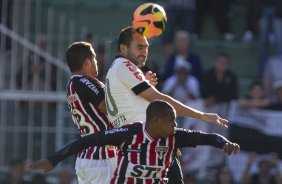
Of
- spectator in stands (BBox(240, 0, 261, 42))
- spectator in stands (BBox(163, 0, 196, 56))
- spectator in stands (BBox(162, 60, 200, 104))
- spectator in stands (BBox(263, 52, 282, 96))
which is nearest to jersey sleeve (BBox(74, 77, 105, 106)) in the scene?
spectator in stands (BBox(162, 60, 200, 104))

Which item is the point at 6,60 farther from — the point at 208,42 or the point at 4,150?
the point at 208,42

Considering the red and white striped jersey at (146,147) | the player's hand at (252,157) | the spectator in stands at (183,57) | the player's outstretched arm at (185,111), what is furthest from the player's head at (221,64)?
the red and white striped jersey at (146,147)

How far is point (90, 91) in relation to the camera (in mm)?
9625

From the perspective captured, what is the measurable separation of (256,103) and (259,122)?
303 millimetres

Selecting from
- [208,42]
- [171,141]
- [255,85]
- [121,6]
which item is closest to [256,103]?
[255,85]

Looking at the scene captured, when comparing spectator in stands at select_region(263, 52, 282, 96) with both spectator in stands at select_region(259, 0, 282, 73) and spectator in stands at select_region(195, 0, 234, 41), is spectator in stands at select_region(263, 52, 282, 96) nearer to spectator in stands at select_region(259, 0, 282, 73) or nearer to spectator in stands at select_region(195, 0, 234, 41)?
spectator in stands at select_region(259, 0, 282, 73)

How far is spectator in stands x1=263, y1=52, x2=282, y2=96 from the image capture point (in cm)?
1586

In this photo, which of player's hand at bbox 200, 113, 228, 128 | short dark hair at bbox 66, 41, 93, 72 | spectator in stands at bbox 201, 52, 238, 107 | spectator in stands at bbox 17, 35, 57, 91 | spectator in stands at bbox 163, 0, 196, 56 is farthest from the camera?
spectator in stands at bbox 163, 0, 196, 56

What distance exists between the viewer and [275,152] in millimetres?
14727

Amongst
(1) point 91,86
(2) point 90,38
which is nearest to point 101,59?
(2) point 90,38

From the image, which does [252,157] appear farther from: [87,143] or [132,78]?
[87,143]

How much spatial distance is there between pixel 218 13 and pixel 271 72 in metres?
1.78

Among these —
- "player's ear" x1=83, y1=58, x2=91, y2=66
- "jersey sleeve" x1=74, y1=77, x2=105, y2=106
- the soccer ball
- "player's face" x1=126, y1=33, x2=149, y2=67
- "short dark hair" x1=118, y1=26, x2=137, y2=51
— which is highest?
the soccer ball

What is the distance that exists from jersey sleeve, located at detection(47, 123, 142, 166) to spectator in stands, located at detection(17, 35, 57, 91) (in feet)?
22.3
